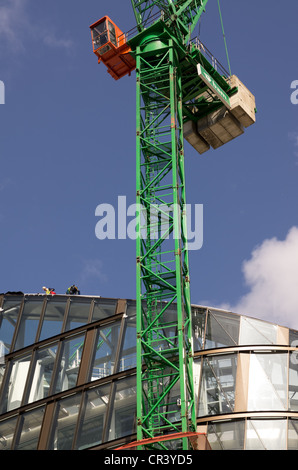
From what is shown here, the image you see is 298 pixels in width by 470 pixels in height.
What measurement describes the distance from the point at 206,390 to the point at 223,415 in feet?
6.34

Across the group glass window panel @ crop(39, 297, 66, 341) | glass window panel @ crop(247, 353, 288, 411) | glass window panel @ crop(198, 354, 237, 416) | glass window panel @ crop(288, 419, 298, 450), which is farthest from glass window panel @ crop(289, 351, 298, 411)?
glass window panel @ crop(39, 297, 66, 341)

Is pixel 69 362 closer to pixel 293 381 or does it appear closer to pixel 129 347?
pixel 129 347

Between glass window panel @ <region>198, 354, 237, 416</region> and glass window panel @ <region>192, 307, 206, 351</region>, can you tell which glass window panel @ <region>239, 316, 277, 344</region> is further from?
glass window panel @ <region>192, 307, 206, 351</region>

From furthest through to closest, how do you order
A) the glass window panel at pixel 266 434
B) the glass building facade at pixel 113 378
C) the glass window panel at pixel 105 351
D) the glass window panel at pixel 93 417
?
the glass window panel at pixel 105 351
the glass window panel at pixel 93 417
the glass building facade at pixel 113 378
the glass window panel at pixel 266 434

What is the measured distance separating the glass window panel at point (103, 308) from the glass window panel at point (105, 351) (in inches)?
34.6

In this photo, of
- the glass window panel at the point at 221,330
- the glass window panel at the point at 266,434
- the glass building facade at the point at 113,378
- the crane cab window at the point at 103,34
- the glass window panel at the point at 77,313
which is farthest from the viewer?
the crane cab window at the point at 103,34

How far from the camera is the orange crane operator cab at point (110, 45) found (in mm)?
57719

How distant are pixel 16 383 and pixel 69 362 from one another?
387 cm

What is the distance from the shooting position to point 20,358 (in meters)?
51.9

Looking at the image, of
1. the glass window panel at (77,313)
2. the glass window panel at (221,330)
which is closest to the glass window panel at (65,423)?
the glass window panel at (77,313)

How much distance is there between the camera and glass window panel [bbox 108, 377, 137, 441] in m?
45.2

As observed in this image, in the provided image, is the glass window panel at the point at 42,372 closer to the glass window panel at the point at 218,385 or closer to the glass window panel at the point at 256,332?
the glass window panel at the point at 218,385

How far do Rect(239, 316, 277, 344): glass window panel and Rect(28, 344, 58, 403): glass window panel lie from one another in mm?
11509

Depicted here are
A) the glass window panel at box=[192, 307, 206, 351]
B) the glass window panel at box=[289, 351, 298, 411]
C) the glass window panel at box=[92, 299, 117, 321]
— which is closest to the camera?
the glass window panel at box=[289, 351, 298, 411]
